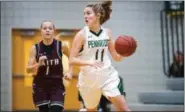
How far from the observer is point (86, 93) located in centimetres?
442

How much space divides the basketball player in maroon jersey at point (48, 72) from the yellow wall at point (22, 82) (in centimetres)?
485

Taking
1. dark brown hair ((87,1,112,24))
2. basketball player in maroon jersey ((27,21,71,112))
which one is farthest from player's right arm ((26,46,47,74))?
dark brown hair ((87,1,112,24))

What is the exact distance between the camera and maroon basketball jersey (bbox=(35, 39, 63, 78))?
4430 millimetres

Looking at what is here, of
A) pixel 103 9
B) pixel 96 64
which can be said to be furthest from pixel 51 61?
pixel 103 9

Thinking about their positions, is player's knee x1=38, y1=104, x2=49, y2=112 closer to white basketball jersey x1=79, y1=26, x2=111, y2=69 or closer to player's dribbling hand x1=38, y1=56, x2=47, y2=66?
player's dribbling hand x1=38, y1=56, x2=47, y2=66

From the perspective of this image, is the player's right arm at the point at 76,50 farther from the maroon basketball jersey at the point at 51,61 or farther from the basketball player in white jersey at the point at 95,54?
the maroon basketball jersey at the point at 51,61

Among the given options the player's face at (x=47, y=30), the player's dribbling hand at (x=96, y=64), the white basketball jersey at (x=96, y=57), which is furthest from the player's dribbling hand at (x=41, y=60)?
the player's dribbling hand at (x=96, y=64)

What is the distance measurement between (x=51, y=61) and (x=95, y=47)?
502mm

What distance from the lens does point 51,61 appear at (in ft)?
14.5

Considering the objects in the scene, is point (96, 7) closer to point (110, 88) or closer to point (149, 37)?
point (110, 88)

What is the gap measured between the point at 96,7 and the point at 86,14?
13cm

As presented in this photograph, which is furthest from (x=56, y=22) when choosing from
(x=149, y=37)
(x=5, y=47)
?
(x=149, y=37)

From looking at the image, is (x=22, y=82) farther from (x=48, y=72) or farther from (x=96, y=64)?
(x=96, y=64)

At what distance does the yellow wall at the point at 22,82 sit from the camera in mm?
9328
